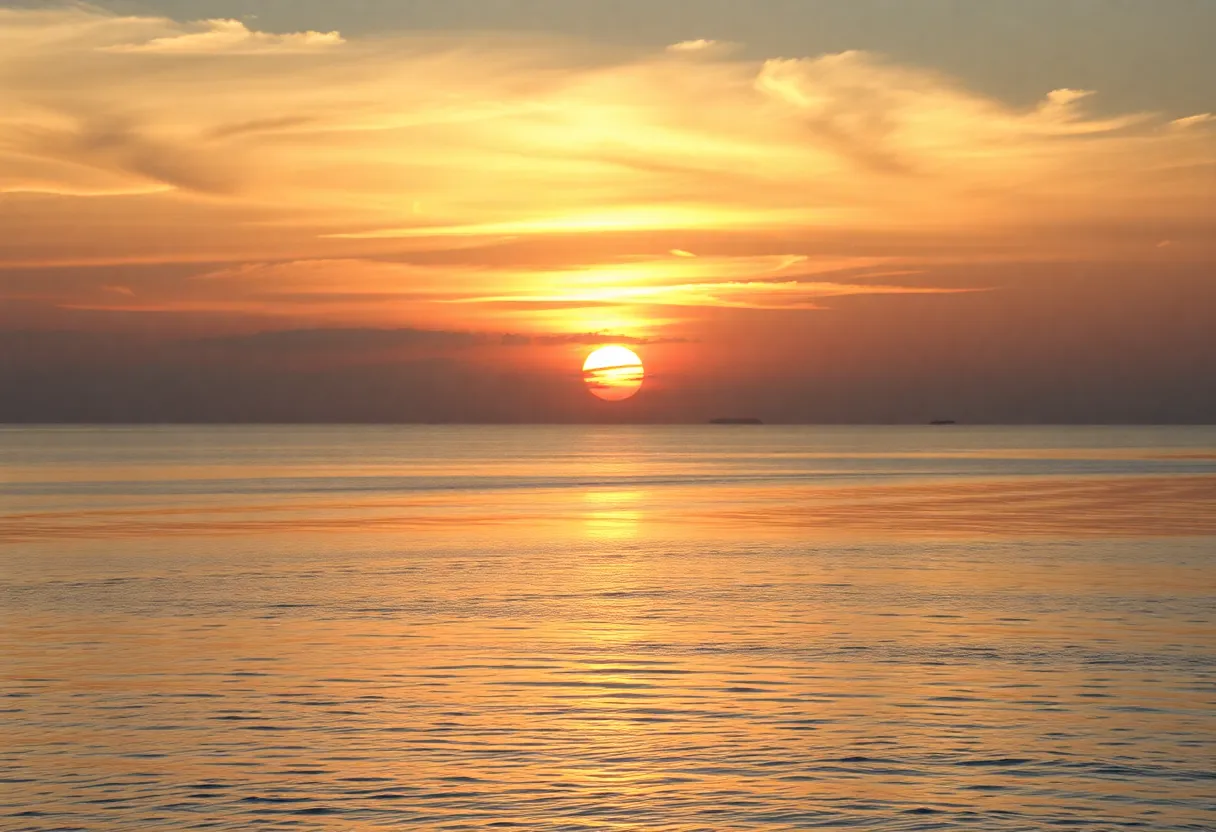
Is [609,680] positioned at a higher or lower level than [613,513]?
lower

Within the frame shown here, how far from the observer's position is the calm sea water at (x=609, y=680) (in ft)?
56.0

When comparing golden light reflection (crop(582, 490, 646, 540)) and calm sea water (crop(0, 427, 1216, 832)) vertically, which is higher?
golden light reflection (crop(582, 490, 646, 540))

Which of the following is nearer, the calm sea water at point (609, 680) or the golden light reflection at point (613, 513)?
the calm sea water at point (609, 680)

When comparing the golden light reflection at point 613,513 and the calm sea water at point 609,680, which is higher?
the golden light reflection at point 613,513

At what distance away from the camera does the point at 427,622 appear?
32.3 m

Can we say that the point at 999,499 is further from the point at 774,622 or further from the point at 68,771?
the point at 68,771

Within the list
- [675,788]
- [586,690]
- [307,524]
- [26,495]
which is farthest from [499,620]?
[26,495]

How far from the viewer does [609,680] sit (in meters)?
24.8

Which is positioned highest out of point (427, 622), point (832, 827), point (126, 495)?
point (126, 495)

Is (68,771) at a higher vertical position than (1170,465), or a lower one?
lower

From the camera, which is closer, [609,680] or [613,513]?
[609,680]

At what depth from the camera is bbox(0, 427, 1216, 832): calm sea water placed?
17.1 meters

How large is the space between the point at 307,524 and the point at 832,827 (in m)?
51.0

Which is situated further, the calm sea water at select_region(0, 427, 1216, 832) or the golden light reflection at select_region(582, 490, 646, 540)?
the golden light reflection at select_region(582, 490, 646, 540)
